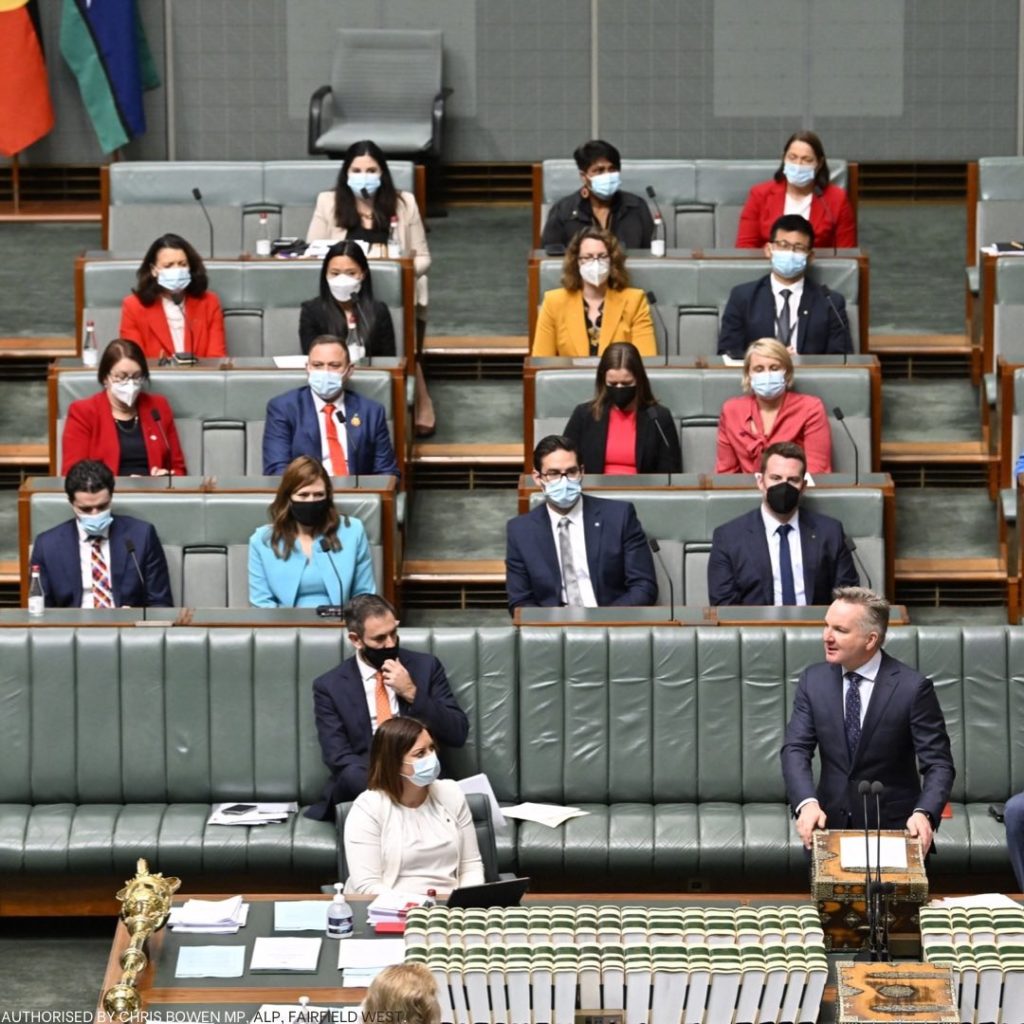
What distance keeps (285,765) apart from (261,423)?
1.65m

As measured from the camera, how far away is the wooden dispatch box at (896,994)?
4004 mm

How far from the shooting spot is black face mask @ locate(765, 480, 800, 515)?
6602 millimetres

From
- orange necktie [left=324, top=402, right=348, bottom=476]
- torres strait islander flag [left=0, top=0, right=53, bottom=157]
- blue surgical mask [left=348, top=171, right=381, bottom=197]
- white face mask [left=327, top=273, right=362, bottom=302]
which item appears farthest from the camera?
torres strait islander flag [left=0, top=0, right=53, bottom=157]

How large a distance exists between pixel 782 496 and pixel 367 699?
1472mm

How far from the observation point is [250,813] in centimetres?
598

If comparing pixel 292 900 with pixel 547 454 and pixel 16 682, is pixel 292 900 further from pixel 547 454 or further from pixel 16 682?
pixel 547 454

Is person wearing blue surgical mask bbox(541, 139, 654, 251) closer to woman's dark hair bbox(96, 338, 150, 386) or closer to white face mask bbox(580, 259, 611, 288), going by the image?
white face mask bbox(580, 259, 611, 288)

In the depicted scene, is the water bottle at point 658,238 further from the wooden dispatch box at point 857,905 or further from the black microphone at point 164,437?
the wooden dispatch box at point 857,905

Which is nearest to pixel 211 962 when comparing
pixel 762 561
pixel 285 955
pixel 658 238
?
pixel 285 955

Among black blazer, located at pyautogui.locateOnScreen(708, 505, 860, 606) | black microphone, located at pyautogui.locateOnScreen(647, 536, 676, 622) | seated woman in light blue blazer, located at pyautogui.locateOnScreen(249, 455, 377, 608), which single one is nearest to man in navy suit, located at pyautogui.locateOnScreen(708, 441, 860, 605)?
black blazer, located at pyautogui.locateOnScreen(708, 505, 860, 606)

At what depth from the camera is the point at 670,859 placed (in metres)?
5.90

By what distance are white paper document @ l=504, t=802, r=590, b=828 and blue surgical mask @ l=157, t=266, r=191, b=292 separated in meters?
2.65

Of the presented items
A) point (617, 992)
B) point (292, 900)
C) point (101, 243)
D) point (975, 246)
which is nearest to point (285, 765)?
point (292, 900)

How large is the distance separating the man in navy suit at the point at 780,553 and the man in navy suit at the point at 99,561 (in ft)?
5.62
